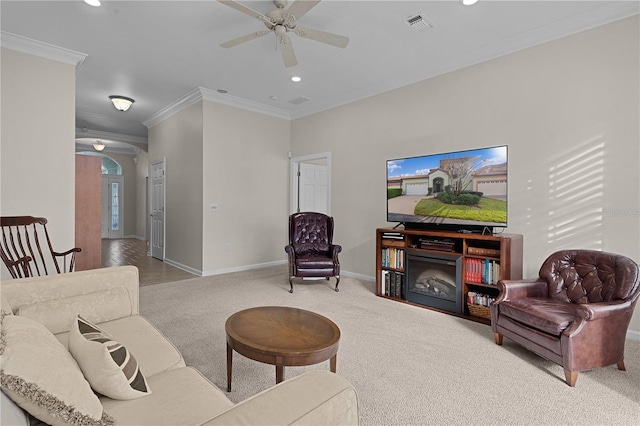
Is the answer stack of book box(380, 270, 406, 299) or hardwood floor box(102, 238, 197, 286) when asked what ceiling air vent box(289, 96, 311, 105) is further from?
hardwood floor box(102, 238, 197, 286)

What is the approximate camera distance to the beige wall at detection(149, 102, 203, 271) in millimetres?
5398

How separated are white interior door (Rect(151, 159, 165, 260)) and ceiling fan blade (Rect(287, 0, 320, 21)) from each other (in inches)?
191

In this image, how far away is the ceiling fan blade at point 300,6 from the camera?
7.94ft

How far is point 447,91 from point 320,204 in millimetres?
3466

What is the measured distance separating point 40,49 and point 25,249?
7.40 ft

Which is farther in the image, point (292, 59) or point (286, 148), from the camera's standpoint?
point (286, 148)

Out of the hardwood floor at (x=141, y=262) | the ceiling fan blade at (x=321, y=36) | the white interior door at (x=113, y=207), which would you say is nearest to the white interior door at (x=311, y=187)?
the hardwood floor at (x=141, y=262)

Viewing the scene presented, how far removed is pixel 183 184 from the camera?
5816 millimetres

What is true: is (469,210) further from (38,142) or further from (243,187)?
(38,142)

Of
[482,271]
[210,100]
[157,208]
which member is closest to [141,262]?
[157,208]

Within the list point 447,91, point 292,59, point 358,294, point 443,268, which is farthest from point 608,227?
point 292,59

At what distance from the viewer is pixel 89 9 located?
305 centimetres

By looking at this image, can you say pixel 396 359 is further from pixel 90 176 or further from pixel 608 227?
pixel 90 176

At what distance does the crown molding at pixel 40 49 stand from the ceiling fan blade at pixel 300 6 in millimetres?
2886
